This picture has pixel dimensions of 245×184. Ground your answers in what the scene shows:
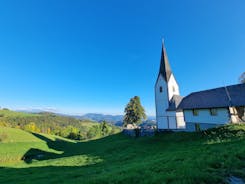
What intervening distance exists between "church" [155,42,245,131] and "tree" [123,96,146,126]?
15.8m

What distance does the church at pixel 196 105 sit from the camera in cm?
1666

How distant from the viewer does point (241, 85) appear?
1783 centimetres

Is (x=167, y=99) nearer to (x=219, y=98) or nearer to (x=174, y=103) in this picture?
(x=174, y=103)

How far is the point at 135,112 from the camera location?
45969mm

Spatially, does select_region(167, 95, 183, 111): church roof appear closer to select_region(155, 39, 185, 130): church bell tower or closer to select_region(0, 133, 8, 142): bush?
select_region(155, 39, 185, 130): church bell tower

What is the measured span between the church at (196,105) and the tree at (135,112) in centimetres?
1578

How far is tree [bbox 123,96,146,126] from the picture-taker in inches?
1810

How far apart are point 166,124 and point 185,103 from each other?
6.67 metres

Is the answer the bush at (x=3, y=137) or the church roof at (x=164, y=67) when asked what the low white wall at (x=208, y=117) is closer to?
the church roof at (x=164, y=67)

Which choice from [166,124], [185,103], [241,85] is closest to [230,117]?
[241,85]

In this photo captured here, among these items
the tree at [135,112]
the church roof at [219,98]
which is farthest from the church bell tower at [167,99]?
the tree at [135,112]

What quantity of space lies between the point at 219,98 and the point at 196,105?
299 cm

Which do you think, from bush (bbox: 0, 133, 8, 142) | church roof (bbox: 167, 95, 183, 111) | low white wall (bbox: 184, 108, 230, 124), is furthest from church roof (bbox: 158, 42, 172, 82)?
bush (bbox: 0, 133, 8, 142)

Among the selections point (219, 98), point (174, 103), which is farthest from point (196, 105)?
point (174, 103)
